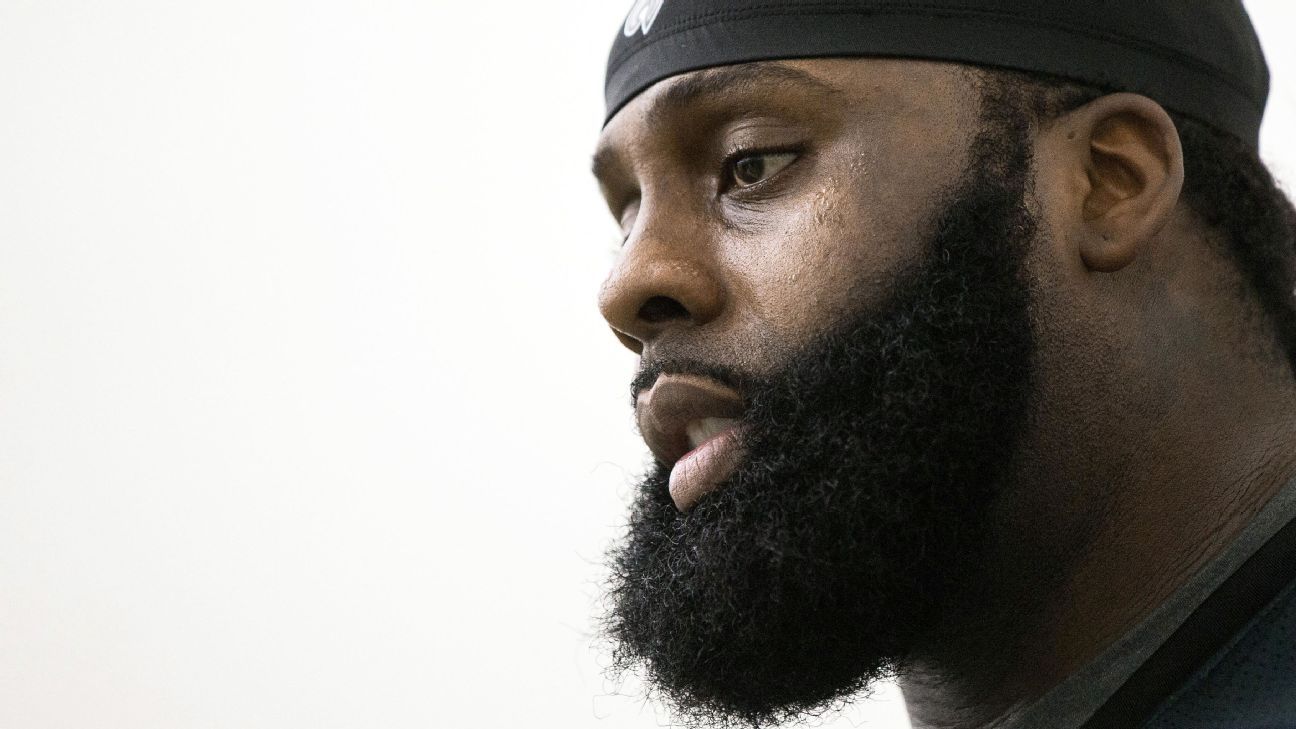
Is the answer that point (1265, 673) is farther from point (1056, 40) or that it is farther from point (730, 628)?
point (1056, 40)

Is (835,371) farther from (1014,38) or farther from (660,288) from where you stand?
(1014,38)

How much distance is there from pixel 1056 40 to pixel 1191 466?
1.25 feet

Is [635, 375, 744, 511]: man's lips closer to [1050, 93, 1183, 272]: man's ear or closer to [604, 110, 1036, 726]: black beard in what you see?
[604, 110, 1036, 726]: black beard

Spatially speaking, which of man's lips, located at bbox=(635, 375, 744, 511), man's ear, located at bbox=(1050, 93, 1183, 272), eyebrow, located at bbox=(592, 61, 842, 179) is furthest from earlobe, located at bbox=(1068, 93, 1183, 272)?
man's lips, located at bbox=(635, 375, 744, 511)

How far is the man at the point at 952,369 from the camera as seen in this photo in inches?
39.7

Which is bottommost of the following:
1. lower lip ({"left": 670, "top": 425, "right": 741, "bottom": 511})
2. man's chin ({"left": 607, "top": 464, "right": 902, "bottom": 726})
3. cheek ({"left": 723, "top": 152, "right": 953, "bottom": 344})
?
man's chin ({"left": 607, "top": 464, "right": 902, "bottom": 726})

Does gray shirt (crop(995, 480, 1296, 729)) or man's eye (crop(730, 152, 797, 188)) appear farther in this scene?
man's eye (crop(730, 152, 797, 188))

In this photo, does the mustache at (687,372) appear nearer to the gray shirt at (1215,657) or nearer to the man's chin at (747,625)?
the man's chin at (747,625)

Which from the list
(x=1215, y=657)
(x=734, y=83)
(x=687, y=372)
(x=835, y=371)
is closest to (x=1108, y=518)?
(x=1215, y=657)

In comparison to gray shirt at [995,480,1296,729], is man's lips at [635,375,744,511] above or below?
above

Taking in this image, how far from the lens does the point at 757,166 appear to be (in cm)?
109

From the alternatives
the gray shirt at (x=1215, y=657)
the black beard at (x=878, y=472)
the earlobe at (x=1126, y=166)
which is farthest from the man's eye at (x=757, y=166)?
the gray shirt at (x=1215, y=657)

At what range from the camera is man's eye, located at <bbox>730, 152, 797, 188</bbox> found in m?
1.08

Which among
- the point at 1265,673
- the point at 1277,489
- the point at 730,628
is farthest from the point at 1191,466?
the point at 730,628
